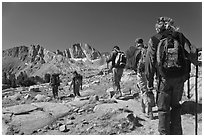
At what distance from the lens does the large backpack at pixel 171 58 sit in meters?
4.39

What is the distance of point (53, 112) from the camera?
8.23m

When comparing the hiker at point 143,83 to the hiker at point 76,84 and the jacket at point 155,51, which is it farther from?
the hiker at point 76,84

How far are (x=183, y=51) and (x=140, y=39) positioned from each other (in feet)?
11.7

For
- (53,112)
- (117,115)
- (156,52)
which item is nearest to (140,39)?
(117,115)

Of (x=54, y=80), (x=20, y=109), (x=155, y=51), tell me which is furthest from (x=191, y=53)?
(x=54, y=80)

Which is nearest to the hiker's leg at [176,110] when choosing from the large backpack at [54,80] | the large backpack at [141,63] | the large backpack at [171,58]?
the large backpack at [171,58]

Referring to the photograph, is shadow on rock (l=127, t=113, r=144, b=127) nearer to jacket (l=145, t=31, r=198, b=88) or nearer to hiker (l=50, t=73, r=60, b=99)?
jacket (l=145, t=31, r=198, b=88)

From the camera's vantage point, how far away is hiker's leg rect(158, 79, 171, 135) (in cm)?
465

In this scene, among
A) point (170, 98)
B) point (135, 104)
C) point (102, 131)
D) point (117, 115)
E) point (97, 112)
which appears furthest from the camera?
point (135, 104)

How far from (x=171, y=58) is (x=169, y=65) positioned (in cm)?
15

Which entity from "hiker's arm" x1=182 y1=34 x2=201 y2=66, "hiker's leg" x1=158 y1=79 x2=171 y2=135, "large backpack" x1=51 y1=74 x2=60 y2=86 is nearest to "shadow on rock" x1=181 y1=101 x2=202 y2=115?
"hiker's leg" x1=158 y1=79 x2=171 y2=135

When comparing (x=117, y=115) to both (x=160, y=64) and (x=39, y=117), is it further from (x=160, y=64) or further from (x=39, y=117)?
(x=160, y=64)

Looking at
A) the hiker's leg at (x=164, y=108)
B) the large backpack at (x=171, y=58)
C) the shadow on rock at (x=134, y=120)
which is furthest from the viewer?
the shadow on rock at (x=134, y=120)

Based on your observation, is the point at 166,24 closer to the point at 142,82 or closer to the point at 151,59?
the point at 151,59
